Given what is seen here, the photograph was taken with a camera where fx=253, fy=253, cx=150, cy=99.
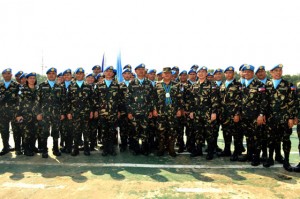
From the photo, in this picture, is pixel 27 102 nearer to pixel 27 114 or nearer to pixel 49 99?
pixel 27 114

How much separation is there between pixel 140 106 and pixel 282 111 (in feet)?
9.73

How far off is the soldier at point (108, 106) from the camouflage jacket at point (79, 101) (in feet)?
0.69

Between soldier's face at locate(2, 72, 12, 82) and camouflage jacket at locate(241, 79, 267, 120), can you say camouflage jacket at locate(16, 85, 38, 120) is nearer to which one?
Result: soldier's face at locate(2, 72, 12, 82)

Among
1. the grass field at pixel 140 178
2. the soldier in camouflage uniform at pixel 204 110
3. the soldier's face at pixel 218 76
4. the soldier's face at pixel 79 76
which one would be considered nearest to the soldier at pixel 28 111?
the grass field at pixel 140 178

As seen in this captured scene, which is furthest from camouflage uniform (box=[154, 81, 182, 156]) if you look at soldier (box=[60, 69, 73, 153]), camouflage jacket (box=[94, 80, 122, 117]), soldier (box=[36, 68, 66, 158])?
soldier (box=[36, 68, 66, 158])

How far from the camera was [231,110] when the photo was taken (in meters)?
5.62

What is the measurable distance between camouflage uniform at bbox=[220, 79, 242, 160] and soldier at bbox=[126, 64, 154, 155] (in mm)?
1654

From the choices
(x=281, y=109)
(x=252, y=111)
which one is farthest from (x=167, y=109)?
(x=281, y=109)

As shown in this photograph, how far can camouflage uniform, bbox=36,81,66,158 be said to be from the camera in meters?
5.93

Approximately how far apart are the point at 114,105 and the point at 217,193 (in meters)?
3.16

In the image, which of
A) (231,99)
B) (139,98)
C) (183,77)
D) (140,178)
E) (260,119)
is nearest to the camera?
(140,178)

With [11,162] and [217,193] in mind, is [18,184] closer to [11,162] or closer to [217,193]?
[11,162]

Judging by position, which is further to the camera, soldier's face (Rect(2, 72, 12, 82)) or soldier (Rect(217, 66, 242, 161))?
soldier's face (Rect(2, 72, 12, 82))

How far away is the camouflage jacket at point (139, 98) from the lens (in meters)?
5.89
